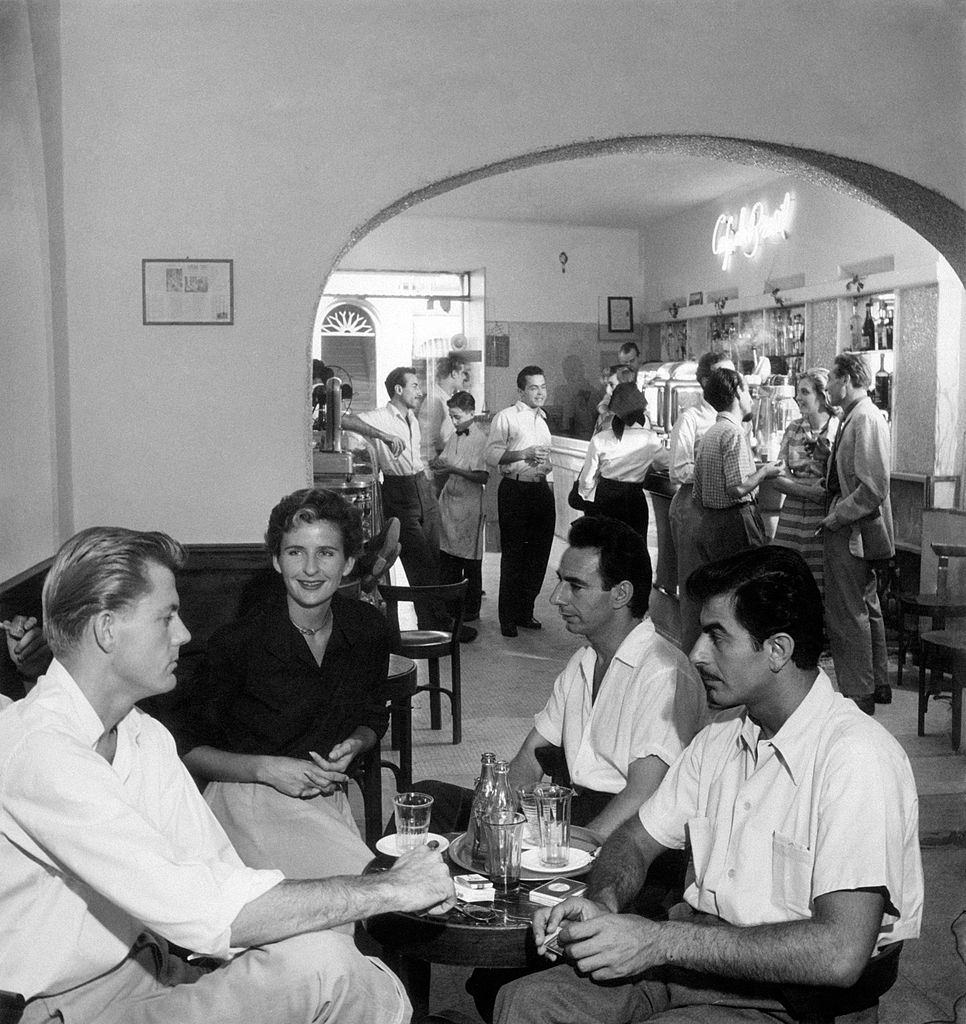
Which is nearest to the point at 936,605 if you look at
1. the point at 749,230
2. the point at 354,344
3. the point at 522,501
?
the point at 522,501

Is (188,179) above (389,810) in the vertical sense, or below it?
above

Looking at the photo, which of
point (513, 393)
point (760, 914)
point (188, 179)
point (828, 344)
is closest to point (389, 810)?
point (188, 179)

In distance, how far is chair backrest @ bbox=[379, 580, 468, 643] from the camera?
532 cm

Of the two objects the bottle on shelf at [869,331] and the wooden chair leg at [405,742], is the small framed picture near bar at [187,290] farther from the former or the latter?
the bottle on shelf at [869,331]

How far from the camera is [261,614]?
10.8 feet

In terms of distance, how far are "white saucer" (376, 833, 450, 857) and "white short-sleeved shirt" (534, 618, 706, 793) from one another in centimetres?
59

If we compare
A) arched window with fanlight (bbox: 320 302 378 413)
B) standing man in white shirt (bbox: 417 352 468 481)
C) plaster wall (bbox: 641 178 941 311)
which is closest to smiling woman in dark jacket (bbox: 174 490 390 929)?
standing man in white shirt (bbox: 417 352 468 481)

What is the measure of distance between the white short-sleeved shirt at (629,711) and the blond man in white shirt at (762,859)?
18.8 inches

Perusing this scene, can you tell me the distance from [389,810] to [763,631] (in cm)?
292

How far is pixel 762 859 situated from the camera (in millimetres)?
2133

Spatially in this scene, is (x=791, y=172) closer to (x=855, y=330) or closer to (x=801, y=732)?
(x=801, y=732)

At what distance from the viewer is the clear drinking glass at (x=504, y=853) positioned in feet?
7.34

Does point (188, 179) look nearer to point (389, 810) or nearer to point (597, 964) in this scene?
point (389, 810)

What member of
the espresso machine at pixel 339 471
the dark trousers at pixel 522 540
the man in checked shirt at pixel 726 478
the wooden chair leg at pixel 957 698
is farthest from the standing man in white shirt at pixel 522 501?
the wooden chair leg at pixel 957 698
